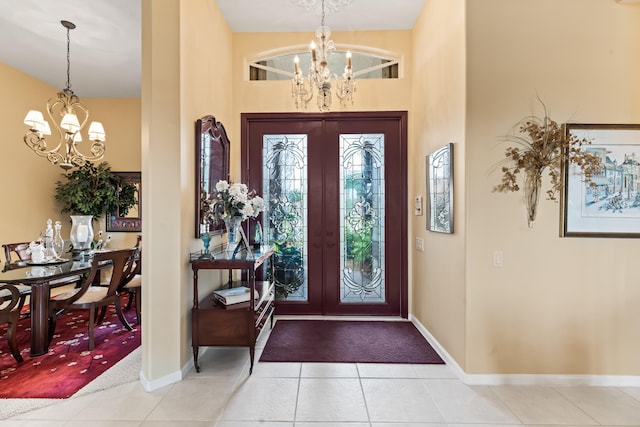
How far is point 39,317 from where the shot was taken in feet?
9.63

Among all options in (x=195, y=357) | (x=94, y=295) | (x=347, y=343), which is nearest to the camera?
(x=195, y=357)

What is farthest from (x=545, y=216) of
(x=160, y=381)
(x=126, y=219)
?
(x=126, y=219)

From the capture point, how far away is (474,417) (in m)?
2.07

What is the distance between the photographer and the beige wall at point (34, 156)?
4.25 m

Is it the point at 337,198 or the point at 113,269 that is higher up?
the point at 337,198

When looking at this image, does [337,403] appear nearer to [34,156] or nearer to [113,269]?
[113,269]

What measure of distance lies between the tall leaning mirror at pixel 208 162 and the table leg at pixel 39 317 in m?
1.66

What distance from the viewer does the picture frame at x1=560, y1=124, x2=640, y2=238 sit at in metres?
2.44

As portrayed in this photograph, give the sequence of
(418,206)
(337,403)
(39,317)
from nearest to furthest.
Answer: (337,403)
(39,317)
(418,206)

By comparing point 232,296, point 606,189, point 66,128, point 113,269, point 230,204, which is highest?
point 66,128

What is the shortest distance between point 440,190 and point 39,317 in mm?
4111

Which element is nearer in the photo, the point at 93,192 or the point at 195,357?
the point at 195,357

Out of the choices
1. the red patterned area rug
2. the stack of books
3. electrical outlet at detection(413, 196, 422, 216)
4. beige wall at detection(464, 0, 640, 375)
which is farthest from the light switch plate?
the red patterned area rug

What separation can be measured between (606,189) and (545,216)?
536 mm
